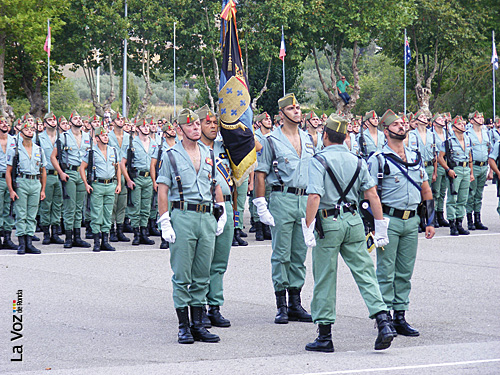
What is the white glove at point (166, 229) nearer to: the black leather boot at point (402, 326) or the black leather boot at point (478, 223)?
the black leather boot at point (402, 326)

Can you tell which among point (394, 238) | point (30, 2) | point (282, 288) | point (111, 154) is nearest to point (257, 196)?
point (282, 288)

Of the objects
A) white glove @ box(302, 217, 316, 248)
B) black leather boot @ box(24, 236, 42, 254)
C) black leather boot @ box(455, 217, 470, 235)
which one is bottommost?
black leather boot @ box(24, 236, 42, 254)

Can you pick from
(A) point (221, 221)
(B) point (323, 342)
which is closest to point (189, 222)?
(A) point (221, 221)

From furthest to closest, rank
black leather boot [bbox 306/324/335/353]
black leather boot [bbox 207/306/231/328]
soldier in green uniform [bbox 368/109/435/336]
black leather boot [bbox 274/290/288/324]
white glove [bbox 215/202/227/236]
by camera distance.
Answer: black leather boot [bbox 274/290/288/324] → black leather boot [bbox 207/306/231/328] → white glove [bbox 215/202/227/236] → soldier in green uniform [bbox 368/109/435/336] → black leather boot [bbox 306/324/335/353]

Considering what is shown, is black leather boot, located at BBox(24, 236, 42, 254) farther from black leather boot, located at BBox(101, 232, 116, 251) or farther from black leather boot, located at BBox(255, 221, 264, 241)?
black leather boot, located at BBox(255, 221, 264, 241)

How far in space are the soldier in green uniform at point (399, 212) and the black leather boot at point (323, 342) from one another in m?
0.82

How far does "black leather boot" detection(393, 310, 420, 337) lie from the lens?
7.39 m

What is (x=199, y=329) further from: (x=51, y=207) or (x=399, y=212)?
(x=51, y=207)

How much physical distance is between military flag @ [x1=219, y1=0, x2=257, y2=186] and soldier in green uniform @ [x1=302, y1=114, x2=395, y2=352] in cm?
173

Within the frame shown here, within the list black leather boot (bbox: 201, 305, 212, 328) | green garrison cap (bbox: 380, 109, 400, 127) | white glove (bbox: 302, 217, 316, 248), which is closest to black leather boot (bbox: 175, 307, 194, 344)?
black leather boot (bbox: 201, 305, 212, 328)

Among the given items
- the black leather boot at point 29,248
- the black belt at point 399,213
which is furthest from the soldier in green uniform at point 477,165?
the black belt at point 399,213

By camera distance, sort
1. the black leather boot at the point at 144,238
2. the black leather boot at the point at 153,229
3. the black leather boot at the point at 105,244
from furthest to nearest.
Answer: the black leather boot at the point at 153,229 → the black leather boot at the point at 144,238 → the black leather boot at the point at 105,244

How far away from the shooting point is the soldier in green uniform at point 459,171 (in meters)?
14.8

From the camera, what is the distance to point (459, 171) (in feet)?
49.0
